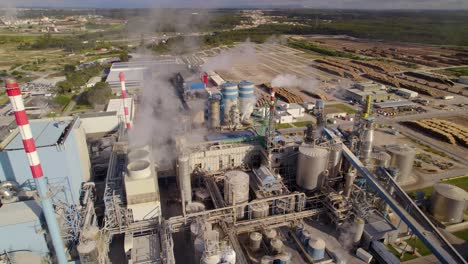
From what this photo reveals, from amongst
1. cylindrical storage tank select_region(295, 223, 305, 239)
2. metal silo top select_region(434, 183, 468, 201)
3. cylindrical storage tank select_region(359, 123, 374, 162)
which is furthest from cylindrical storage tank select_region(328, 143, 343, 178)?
metal silo top select_region(434, 183, 468, 201)

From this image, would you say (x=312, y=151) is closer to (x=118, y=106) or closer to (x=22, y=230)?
(x=22, y=230)

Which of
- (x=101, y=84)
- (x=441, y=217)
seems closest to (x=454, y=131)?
(x=441, y=217)

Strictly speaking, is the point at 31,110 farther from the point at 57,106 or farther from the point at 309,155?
the point at 309,155

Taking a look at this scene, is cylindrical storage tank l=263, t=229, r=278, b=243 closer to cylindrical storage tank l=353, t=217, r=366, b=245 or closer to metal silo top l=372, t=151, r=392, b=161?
cylindrical storage tank l=353, t=217, r=366, b=245

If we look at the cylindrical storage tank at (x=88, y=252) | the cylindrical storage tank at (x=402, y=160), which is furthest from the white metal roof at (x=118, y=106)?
the cylindrical storage tank at (x=402, y=160)

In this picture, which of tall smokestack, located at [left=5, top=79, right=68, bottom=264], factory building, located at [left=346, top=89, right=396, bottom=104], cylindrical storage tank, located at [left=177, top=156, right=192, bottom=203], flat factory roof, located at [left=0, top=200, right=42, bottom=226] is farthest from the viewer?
factory building, located at [left=346, top=89, right=396, bottom=104]

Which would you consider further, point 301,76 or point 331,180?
point 301,76

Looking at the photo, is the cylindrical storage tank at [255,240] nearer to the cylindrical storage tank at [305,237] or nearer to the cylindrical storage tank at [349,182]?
the cylindrical storage tank at [305,237]
